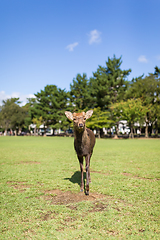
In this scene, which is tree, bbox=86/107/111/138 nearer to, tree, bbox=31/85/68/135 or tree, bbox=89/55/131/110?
tree, bbox=89/55/131/110

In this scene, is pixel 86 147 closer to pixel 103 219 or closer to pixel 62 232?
pixel 103 219

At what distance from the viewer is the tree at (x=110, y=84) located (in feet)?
137

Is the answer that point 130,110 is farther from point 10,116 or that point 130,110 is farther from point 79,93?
point 10,116

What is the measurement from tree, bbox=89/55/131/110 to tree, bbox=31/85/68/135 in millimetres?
11964

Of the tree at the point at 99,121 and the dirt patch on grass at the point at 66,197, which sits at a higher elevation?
the tree at the point at 99,121

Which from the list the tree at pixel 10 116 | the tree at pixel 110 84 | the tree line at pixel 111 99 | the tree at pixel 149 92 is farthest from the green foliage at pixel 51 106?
the tree at pixel 149 92

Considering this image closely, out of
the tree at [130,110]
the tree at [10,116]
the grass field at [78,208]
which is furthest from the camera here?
the tree at [10,116]

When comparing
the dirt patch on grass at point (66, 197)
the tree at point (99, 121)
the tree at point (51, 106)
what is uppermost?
the tree at point (51, 106)

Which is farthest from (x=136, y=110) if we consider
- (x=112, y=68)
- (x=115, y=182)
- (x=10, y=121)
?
(x=10, y=121)

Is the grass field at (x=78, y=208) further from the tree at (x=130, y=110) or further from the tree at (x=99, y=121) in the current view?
the tree at (x=99, y=121)

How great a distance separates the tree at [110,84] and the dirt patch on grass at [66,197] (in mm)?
37501

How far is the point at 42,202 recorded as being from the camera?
4.27 meters

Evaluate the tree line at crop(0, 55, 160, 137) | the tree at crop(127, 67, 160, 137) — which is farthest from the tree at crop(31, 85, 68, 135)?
the tree at crop(127, 67, 160, 137)

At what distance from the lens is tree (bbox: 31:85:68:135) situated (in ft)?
175
